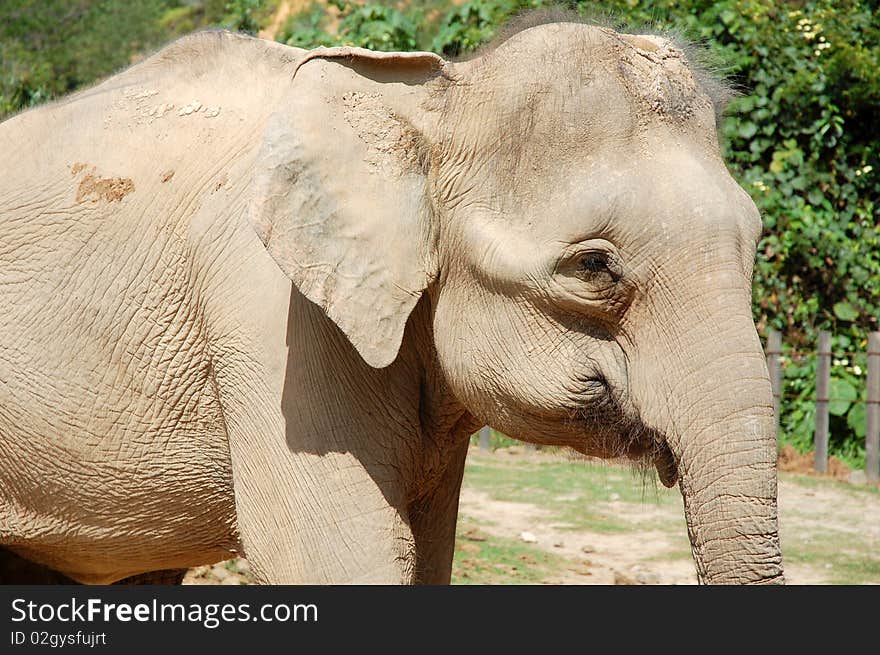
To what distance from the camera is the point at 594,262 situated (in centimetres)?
261

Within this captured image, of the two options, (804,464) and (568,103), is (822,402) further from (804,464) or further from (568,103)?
(568,103)

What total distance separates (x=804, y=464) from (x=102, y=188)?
803cm

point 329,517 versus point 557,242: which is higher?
point 557,242

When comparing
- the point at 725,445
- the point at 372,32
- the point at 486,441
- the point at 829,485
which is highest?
the point at 725,445

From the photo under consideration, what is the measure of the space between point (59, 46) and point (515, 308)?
20558 mm

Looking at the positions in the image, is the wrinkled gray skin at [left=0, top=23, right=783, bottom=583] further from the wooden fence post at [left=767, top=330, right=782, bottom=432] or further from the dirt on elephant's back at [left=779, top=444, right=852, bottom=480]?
the wooden fence post at [left=767, top=330, right=782, bottom=432]

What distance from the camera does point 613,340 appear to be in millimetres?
2666

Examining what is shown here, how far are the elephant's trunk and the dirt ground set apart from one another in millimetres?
3631

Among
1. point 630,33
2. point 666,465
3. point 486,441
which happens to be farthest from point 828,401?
point 666,465

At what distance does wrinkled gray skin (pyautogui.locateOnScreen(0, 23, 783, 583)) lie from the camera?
258cm

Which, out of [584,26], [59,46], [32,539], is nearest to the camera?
[584,26]

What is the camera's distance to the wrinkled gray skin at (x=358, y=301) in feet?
8.48
